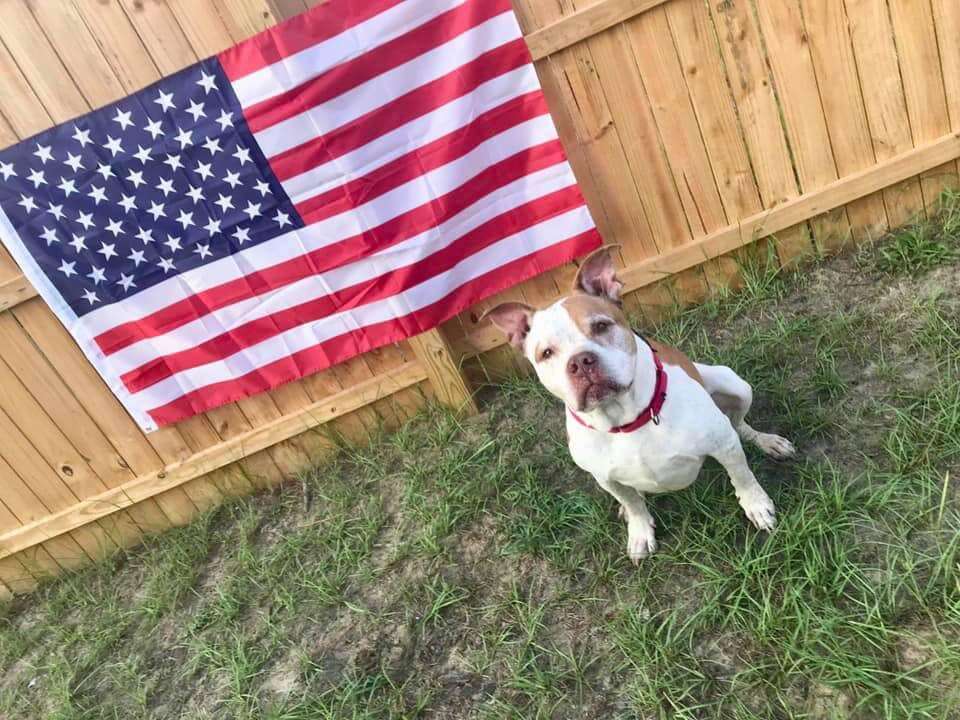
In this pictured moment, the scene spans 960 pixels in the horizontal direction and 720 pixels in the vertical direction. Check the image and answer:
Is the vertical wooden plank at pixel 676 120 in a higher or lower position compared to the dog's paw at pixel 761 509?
higher

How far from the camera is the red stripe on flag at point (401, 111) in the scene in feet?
11.0

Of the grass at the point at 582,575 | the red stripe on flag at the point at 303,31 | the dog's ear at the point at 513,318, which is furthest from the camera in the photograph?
the red stripe on flag at the point at 303,31

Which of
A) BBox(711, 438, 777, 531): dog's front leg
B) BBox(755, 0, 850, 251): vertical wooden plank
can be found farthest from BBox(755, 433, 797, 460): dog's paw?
BBox(755, 0, 850, 251): vertical wooden plank

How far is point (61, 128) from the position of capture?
11.2ft

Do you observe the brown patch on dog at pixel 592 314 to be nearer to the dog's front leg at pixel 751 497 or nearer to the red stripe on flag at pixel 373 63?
the dog's front leg at pixel 751 497

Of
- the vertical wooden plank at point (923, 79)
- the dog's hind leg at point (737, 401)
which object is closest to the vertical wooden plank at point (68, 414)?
the dog's hind leg at point (737, 401)

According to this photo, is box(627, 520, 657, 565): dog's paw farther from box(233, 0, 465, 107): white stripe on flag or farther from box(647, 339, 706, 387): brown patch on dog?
box(233, 0, 465, 107): white stripe on flag

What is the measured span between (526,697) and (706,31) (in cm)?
321

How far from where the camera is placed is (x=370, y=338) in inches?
154

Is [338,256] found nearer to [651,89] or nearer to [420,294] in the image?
[420,294]

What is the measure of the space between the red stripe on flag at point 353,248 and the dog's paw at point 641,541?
1.87 metres

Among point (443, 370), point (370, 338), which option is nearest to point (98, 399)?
point (370, 338)

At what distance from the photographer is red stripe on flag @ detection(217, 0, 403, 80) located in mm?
3217

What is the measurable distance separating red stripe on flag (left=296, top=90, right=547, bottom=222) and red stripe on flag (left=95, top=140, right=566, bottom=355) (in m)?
0.16
